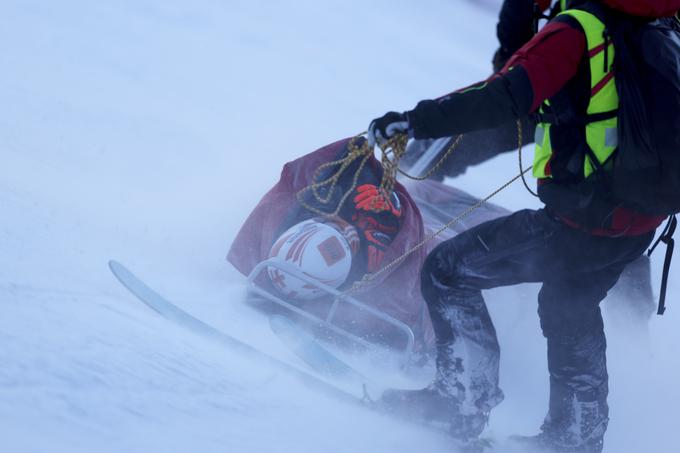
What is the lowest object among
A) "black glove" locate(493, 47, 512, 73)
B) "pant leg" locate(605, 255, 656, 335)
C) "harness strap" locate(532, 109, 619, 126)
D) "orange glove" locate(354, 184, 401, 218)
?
"harness strap" locate(532, 109, 619, 126)

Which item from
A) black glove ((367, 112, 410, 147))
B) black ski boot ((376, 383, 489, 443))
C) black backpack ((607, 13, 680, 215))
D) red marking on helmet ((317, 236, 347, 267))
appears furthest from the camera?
red marking on helmet ((317, 236, 347, 267))

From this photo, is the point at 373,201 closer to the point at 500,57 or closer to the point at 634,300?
the point at 500,57

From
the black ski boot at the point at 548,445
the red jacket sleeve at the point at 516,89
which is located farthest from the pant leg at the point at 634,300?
the red jacket sleeve at the point at 516,89

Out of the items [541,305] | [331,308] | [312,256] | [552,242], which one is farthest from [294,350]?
[552,242]

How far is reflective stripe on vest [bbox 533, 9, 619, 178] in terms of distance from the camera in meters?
1.78

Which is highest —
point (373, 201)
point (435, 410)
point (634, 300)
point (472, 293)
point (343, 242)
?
point (634, 300)

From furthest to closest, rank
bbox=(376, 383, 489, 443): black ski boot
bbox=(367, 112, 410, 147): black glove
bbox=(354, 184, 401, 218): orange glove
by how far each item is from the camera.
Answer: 1. bbox=(354, 184, 401, 218): orange glove
2. bbox=(376, 383, 489, 443): black ski boot
3. bbox=(367, 112, 410, 147): black glove

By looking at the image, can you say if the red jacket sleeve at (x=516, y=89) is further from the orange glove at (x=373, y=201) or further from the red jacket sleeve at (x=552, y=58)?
the orange glove at (x=373, y=201)

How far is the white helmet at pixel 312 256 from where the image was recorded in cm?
287

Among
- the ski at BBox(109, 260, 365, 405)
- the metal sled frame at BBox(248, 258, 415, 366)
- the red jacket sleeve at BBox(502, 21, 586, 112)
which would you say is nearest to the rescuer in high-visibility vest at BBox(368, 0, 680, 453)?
the red jacket sleeve at BBox(502, 21, 586, 112)

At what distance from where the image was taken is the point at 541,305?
7.38 ft

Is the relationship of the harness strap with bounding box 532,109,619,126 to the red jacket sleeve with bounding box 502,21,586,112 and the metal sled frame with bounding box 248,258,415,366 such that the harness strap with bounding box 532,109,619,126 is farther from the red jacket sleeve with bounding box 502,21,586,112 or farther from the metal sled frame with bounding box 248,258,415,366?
the metal sled frame with bounding box 248,258,415,366

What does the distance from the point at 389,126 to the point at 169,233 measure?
175 centimetres

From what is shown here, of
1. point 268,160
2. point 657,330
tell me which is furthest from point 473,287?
point 268,160
